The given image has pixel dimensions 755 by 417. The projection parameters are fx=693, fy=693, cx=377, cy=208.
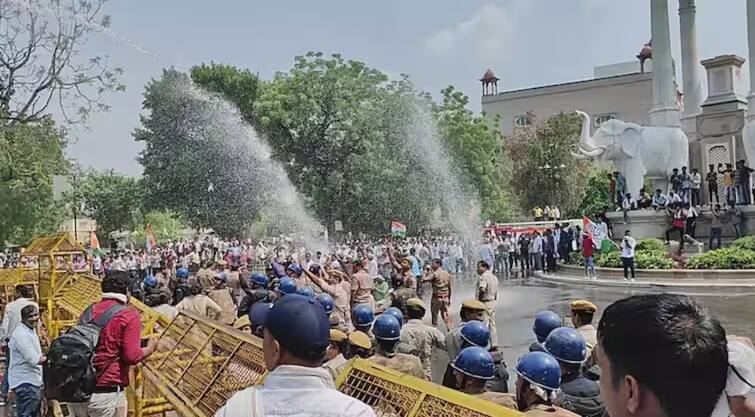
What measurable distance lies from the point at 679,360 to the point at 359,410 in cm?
99

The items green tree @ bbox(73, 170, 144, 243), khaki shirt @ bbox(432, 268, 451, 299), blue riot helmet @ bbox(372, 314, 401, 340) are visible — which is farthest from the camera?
green tree @ bbox(73, 170, 144, 243)

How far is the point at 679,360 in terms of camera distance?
1.54 meters

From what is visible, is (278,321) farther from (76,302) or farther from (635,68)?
(635,68)

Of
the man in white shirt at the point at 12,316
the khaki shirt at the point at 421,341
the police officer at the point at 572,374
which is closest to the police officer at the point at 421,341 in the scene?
the khaki shirt at the point at 421,341

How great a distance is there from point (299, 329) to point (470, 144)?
3969 cm

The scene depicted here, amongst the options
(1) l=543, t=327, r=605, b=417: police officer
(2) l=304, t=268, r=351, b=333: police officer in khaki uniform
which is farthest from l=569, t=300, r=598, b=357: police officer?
(2) l=304, t=268, r=351, b=333: police officer in khaki uniform

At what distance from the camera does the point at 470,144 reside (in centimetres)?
4128

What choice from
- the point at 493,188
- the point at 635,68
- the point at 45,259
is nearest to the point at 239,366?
the point at 45,259

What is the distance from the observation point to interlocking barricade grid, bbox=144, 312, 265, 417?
414cm

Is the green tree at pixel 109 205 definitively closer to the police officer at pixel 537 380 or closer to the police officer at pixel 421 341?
Answer: the police officer at pixel 421 341

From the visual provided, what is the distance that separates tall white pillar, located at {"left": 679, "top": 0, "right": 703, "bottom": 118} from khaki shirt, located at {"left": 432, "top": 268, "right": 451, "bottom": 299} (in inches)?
885

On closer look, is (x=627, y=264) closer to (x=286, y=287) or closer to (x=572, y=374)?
(x=286, y=287)

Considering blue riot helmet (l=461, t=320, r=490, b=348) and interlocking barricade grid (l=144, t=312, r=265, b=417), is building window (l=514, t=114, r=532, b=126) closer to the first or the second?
blue riot helmet (l=461, t=320, r=490, b=348)

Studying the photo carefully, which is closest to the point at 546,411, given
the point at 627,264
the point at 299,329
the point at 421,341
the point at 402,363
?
the point at 299,329
